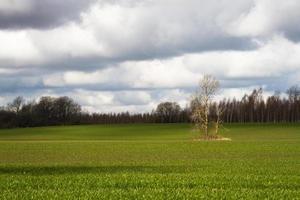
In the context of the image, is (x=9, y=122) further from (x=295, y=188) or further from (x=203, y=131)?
(x=295, y=188)

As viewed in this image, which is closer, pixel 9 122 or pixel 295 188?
pixel 295 188

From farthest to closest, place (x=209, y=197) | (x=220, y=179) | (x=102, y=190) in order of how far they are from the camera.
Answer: (x=220, y=179)
(x=102, y=190)
(x=209, y=197)

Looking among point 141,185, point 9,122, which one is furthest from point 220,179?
point 9,122

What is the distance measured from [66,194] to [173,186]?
4.80 meters

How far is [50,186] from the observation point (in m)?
22.8

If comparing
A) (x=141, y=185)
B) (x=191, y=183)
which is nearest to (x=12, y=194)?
(x=141, y=185)

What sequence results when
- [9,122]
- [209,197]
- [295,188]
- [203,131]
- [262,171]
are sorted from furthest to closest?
[9,122]
[203,131]
[262,171]
[295,188]
[209,197]

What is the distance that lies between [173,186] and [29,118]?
177119mm

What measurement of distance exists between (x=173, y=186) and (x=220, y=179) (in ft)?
11.8

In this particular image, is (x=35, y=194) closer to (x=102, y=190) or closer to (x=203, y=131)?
(x=102, y=190)

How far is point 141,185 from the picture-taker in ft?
75.9

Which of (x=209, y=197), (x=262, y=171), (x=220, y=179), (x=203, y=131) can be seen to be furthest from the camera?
(x=203, y=131)

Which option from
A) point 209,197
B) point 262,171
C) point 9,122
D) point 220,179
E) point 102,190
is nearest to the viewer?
point 209,197

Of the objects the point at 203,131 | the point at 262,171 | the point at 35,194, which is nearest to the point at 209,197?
the point at 35,194
